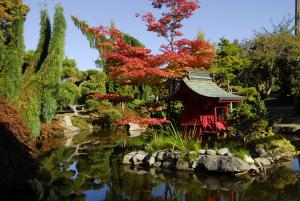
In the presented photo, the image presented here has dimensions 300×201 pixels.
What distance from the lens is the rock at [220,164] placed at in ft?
35.1

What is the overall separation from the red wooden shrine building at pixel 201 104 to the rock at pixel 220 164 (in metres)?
2.25

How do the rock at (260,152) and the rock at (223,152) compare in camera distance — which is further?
the rock at (260,152)

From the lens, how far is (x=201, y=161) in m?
11.4

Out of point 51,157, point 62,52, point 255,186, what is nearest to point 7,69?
point 62,52

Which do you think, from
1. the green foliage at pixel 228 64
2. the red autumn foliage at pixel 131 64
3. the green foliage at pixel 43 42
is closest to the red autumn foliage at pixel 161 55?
the red autumn foliage at pixel 131 64

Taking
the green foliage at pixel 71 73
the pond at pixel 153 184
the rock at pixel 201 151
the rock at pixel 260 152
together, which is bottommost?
the pond at pixel 153 184

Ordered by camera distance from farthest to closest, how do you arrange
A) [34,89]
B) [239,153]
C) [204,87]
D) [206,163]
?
[34,89] < [204,87] < [239,153] < [206,163]

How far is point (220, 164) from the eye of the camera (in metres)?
11.0

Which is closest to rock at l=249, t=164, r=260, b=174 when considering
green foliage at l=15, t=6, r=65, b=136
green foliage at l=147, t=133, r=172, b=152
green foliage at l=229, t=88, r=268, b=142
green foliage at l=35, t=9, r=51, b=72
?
green foliage at l=229, t=88, r=268, b=142

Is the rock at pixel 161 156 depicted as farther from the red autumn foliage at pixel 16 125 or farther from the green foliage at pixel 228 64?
the green foliage at pixel 228 64

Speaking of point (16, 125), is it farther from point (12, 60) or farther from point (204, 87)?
point (12, 60)

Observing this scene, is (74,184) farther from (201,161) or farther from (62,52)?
(62,52)

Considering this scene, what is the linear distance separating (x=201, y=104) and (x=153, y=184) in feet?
17.5

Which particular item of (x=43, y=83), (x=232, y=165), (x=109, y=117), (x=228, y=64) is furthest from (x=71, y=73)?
(x=232, y=165)
